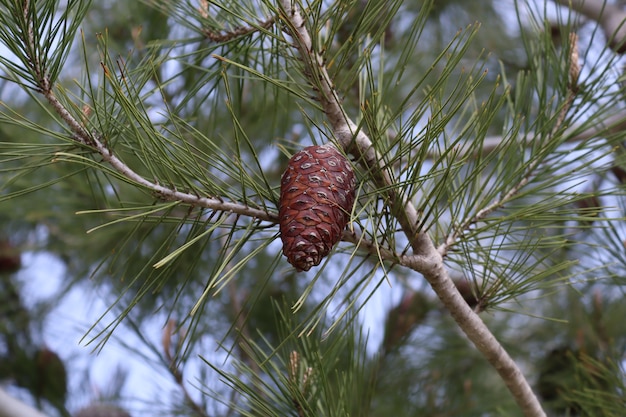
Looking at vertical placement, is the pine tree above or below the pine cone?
above

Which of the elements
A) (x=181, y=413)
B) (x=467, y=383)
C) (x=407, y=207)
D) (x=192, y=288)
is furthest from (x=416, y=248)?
(x=192, y=288)

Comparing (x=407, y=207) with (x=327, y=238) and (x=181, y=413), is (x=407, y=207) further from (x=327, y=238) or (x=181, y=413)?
(x=181, y=413)

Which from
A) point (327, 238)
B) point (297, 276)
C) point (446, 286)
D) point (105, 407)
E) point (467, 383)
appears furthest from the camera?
point (297, 276)

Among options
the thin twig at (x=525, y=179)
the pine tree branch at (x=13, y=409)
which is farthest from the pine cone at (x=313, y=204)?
the pine tree branch at (x=13, y=409)

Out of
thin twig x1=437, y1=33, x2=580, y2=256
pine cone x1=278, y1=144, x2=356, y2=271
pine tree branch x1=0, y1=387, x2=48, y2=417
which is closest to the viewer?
pine cone x1=278, y1=144, x2=356, y2=271

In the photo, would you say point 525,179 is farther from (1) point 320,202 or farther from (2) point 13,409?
(2) point 13,409

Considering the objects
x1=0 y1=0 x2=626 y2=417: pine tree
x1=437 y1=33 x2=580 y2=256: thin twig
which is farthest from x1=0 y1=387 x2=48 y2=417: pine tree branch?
x1=437 y1=33 x2=580 y2=256: thin twig

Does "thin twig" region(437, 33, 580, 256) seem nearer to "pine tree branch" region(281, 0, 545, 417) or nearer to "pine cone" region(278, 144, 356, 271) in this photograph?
"pine tree branch" region(281, 0, 545, 417)

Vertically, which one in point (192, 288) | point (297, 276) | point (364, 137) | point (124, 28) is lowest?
point (364, 137)
